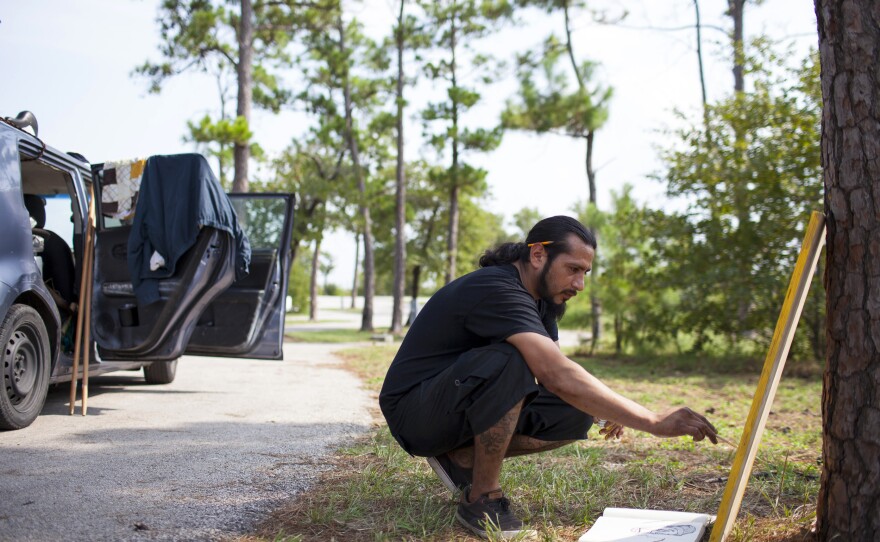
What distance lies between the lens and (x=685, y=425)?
8.31ft

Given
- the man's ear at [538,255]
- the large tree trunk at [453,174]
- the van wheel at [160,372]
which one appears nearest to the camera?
the man's ear at [538,255]

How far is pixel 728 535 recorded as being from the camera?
112 inches

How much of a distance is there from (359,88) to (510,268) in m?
22.5

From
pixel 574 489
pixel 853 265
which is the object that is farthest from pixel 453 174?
pixel 853 265

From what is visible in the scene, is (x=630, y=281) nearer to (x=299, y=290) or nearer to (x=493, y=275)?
(x=493, y=275)

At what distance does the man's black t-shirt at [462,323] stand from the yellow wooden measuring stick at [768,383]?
0.83 metres

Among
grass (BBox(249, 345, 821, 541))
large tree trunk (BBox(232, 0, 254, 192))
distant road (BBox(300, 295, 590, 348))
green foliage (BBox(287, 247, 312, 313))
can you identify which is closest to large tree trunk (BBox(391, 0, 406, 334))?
distant road (BBox(300, 295, 590, 348))

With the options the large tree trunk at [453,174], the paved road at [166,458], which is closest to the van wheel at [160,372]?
the paved road at [166,458]

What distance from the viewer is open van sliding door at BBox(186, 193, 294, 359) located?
713 cm

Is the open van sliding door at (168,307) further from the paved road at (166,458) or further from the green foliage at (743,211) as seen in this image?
the green foliage at (743,211)

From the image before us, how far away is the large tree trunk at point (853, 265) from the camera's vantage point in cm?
260

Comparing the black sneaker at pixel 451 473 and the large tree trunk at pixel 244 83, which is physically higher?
the large tree trunk at pixel 244 83

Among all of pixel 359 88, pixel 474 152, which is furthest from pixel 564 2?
pixel 359 88

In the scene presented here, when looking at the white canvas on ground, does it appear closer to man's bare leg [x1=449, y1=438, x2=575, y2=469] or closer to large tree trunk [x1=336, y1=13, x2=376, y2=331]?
man's bare leg [x1=449, y1=438, x2=575, y2=469]
